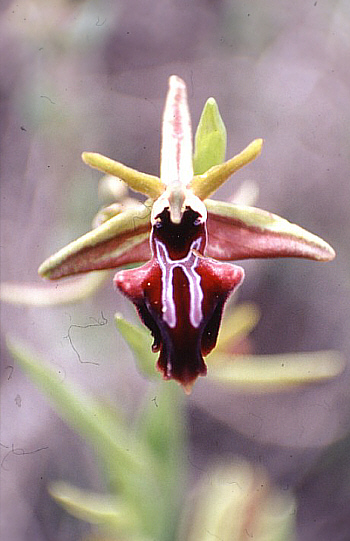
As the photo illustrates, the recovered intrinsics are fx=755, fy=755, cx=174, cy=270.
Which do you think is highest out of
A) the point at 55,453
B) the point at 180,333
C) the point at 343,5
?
the point at 343,5

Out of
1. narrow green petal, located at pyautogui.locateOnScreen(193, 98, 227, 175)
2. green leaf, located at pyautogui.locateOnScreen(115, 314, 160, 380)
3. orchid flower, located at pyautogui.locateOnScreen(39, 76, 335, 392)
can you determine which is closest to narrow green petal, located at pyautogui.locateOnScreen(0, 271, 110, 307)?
green leaf, located at pyautogui.locateOnScreen(115, 314, 160, 380)

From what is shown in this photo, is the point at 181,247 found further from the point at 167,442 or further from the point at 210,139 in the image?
the point at 167,442

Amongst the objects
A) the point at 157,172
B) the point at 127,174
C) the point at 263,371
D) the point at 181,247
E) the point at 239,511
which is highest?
the point at 157,172

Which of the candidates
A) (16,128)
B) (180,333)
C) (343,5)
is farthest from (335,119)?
(180,333)

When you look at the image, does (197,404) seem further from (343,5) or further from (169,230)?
(343,5)

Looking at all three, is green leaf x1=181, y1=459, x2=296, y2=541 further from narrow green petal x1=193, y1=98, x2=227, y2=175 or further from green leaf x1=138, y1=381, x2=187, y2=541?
narrow green petal x1=193, y1=98, x2=227, y2=175

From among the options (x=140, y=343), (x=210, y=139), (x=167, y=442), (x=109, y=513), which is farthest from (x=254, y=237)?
(x=109, y=513)

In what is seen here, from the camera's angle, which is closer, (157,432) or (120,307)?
(157,432)
